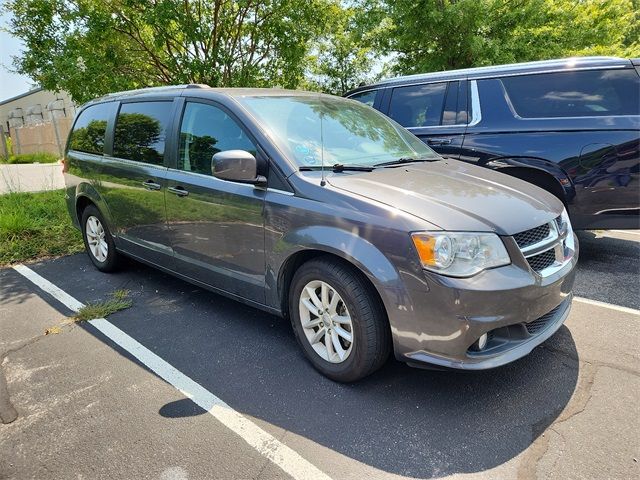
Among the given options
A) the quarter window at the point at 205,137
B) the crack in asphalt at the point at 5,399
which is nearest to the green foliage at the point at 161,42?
the quarter window at the point at 205,137

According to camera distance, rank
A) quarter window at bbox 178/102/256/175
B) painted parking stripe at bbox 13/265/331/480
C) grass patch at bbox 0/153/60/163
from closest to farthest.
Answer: painted parking stripe at bbox 13/265/331/480, quarter window at bbox 178/102/256/175, grass patch at bbox 0/153/60/163

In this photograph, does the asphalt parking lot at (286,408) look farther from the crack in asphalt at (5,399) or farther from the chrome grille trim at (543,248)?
the chrome grille trim at (543,248)

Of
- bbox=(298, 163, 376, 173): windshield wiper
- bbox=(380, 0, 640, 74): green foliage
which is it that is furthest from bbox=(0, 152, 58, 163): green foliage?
bbox=(298, 163, 376, 173): windshield wiper

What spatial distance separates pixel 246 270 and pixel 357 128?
4.62ft

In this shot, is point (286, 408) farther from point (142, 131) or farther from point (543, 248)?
point (142, 131)

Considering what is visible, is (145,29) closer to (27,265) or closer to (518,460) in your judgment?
(27,265)

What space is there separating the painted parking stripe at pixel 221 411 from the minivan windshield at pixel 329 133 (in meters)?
1.56

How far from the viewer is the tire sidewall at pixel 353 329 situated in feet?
8.42

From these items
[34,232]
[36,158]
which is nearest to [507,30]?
[34,232]

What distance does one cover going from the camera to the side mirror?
2.84 metres

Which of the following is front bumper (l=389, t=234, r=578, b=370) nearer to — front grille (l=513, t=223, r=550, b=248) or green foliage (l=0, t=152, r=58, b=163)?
front grille (l=513, t=223, r=550, b=248)

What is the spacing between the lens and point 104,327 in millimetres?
3754

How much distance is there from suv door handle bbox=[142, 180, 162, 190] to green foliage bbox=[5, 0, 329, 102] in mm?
4533

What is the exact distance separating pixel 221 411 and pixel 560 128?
3.95 m
